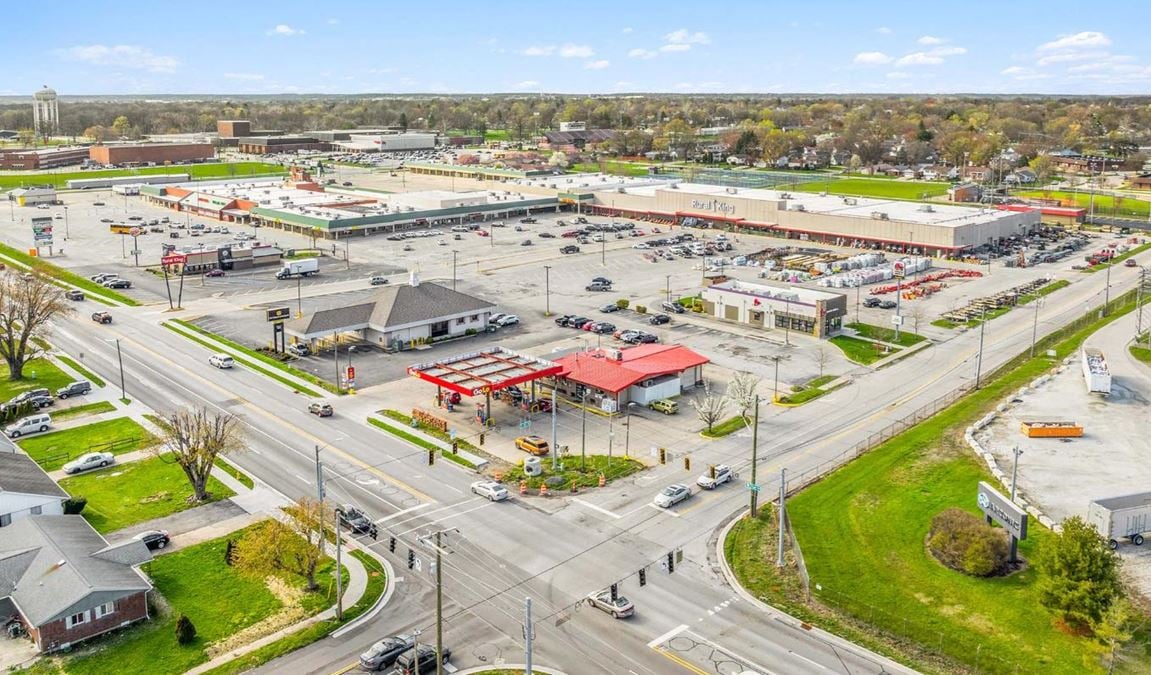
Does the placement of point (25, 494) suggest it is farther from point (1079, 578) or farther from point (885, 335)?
point (885, 335)

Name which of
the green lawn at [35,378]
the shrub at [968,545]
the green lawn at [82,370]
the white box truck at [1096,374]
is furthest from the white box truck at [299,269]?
the shrub at [968,545]

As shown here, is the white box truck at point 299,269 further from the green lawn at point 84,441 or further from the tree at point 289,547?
the tree at point 289,547

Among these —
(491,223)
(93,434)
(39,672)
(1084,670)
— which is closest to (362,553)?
(39,672)

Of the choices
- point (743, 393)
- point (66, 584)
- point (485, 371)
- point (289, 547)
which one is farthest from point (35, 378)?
point (743, 393)

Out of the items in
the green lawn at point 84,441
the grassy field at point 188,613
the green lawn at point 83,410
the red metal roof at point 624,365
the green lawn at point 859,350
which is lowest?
the grassy field at point 188,613

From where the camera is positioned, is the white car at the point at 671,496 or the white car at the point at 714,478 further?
the white car at the point at 714,478

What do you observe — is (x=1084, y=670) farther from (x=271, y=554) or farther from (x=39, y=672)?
(x=39, y=672)
